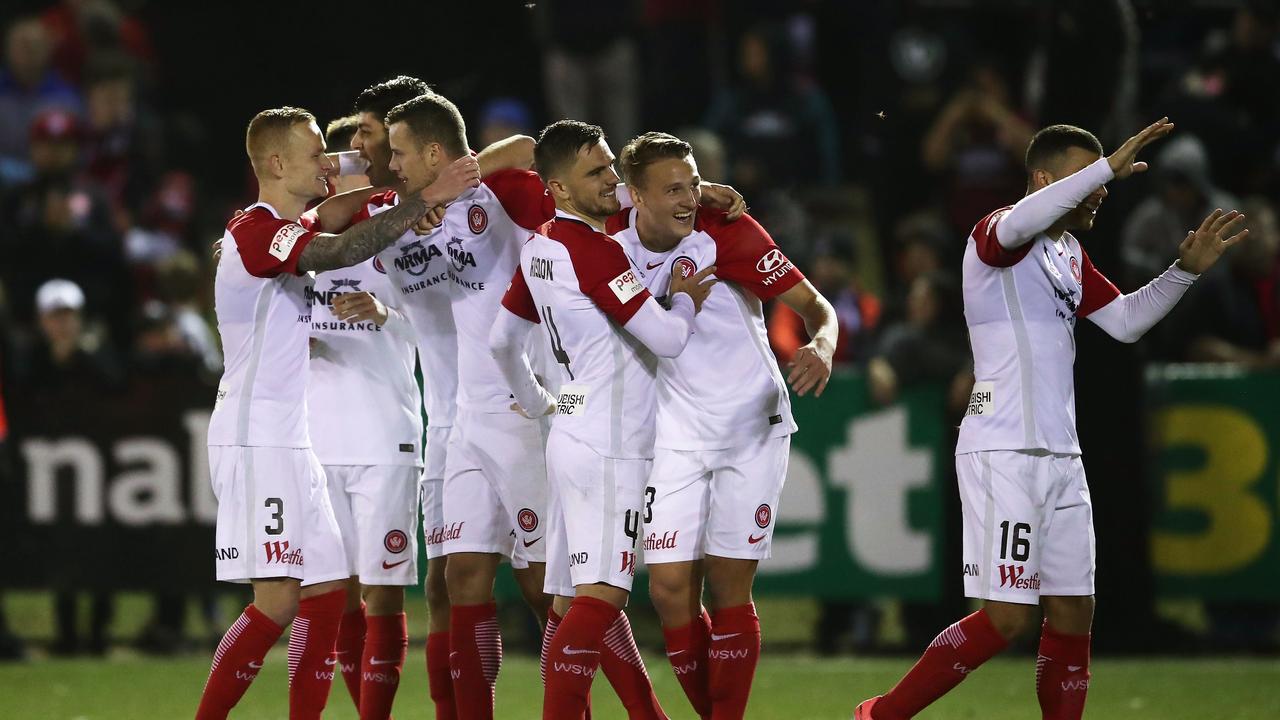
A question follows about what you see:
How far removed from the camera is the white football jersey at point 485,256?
24.5ft

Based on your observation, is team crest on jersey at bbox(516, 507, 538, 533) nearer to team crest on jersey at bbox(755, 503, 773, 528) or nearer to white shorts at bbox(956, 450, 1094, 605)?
team crest on jersey at bbox(755, 503, 773, 528)

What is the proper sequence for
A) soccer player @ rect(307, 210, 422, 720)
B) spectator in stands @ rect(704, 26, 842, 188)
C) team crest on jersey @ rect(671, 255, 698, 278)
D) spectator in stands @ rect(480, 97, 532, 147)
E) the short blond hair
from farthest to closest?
spectator in stands @ rect(704, 26, 842, 188), spectator in stands @ rect(480, 97, 532, 147), soccer player @ rect(307, 210, 422, 720), the short blond hair, team crest on jersey @ rect(671, 255, 698, 278)

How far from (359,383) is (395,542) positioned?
74 cm

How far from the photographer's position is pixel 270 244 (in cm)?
698

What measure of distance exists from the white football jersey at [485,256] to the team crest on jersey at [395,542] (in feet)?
2.33

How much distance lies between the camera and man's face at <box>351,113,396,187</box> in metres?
7.87

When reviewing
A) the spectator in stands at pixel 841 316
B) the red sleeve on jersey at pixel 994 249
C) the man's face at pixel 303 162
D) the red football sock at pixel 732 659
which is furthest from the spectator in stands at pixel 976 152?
the man's face at pixel 303 162

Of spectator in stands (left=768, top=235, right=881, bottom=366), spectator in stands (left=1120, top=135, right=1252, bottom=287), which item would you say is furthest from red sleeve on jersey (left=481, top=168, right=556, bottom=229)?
spectator in stands (left=1120, top=135, right=1252, bottom=287)

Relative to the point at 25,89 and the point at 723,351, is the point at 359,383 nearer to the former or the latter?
the point at 723,351

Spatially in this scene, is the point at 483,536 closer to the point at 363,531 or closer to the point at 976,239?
the point at 363,531

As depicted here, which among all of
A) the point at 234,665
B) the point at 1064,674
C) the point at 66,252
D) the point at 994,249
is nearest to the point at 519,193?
the point at 994,249

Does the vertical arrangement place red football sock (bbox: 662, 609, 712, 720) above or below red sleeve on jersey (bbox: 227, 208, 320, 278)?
below

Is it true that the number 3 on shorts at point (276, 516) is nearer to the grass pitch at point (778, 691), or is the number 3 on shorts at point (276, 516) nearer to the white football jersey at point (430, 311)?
the white football jersey at point (430, 311)

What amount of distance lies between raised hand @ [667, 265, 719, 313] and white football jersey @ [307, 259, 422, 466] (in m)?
1.51
